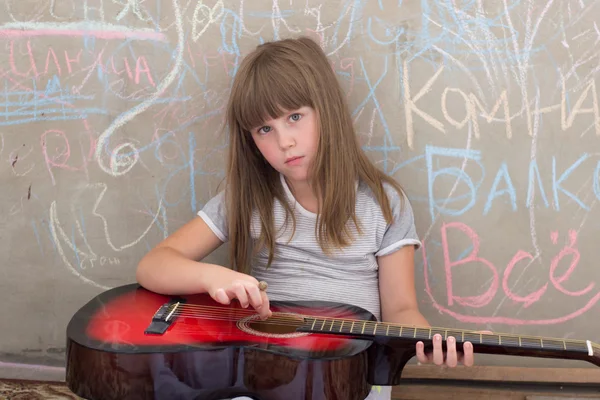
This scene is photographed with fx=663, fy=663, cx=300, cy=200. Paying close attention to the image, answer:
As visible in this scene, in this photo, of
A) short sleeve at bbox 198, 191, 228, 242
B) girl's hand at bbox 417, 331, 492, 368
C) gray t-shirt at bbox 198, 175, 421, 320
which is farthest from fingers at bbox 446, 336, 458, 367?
short sleeve at bbox 198, 191, 228, 242

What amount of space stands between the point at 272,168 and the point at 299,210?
145 millimetres

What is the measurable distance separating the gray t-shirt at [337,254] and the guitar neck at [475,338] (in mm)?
258

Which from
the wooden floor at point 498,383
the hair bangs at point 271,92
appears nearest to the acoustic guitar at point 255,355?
the hair bangs at point 271,92

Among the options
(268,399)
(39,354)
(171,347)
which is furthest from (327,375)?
(39,354)

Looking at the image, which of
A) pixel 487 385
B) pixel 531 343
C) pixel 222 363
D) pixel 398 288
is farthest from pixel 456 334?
pixel 487 385

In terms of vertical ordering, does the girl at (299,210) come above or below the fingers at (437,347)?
above

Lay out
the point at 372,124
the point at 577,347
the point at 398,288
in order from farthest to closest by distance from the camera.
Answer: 1. the point at 372,124
2. the point at 398,288
3. the point at 577,347

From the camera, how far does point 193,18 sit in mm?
1872

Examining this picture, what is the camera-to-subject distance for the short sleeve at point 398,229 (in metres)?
1.68

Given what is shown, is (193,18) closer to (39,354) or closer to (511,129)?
(511,129)

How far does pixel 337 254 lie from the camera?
1691mm

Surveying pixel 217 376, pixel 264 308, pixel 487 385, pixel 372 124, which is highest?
pixel 372 124

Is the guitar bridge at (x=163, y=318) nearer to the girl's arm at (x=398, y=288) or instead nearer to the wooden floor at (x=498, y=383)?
the girl's arm at (x=398, y=288)

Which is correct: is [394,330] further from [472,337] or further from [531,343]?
[531,343]
